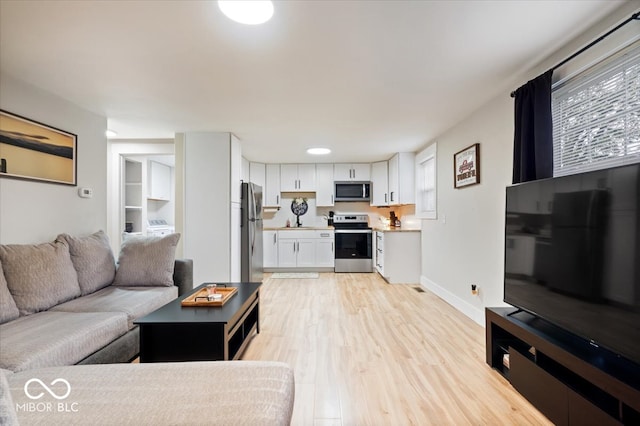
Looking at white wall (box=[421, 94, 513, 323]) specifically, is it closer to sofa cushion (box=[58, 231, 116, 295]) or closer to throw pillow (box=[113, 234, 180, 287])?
throw pillow (box=[113, 234, 180, 287])

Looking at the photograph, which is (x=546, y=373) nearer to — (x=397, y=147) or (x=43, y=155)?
(x=397, y=147)

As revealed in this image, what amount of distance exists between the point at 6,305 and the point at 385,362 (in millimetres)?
2574

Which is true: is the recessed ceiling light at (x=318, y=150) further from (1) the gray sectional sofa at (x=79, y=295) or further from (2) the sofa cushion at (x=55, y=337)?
(2) the sofa cushion at (x=55, y=337)

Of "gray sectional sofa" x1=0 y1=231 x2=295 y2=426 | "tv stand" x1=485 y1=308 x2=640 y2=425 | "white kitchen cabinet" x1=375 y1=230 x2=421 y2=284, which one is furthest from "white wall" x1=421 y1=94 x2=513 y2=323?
"gray sectional sofa" x1=0 y1=231 x2=295 y2=426

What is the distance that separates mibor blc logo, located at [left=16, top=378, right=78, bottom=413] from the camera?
3.14 feet

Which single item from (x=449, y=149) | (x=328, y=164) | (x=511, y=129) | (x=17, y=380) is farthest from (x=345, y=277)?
(x=17, y=380)

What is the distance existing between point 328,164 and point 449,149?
2.73 meters

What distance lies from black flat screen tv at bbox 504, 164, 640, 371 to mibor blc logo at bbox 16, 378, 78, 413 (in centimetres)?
215

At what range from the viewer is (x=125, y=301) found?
2219 mm

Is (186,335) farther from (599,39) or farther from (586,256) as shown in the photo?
(599,39)

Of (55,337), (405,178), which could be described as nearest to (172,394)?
(55,337)

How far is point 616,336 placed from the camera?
4.10 feet

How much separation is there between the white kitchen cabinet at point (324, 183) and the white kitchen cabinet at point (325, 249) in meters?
0.70

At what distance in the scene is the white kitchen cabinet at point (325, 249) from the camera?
5672 millimetres
